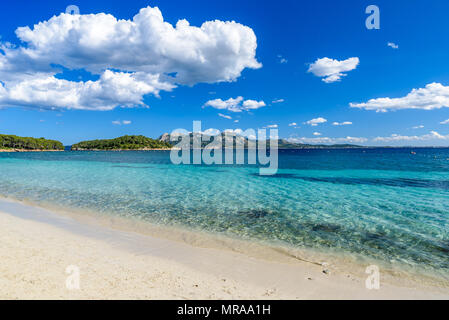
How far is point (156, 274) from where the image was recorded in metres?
6.76

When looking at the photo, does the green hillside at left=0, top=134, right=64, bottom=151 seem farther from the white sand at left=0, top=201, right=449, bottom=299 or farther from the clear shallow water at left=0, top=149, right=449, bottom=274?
the white sand at left=0, top=201, right=449, bottom=299

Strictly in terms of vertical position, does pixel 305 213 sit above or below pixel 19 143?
below

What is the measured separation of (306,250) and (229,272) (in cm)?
365

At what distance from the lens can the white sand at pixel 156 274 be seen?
5.71 meters

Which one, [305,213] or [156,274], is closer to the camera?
[156,274]

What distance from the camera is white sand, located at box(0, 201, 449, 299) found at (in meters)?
5.71

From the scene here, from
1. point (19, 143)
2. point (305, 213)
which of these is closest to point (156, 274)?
point (305, 213)

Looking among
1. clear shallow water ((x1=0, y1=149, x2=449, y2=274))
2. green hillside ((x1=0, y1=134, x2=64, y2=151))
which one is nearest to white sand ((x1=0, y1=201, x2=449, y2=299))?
clear shallow water ((x1=0, y1=149, x2=449, y2=274))

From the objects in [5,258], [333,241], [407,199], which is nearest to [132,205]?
[5,258]

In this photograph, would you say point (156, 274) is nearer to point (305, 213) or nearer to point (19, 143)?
point (305, 213)

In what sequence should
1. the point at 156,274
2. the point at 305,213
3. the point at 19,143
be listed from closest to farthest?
the point at 156,274 → the point at 305,213 → the point at 19,143

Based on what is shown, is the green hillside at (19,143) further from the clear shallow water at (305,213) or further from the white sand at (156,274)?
the white sand at (156,274)

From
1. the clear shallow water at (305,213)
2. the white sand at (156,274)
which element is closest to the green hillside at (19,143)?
the clear shallow water at (305,213)
